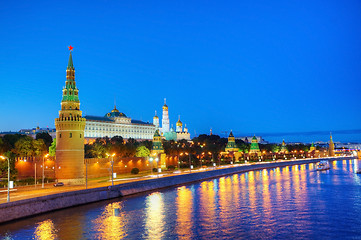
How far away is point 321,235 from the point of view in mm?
25516

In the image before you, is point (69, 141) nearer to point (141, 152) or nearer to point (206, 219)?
point (206, 219)

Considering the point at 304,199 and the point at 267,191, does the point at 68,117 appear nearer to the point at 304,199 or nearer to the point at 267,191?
the point at 267,191

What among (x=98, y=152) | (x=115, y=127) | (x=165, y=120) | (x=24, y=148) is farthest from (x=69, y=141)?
(x=165, y=120)

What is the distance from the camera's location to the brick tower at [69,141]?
48.8m

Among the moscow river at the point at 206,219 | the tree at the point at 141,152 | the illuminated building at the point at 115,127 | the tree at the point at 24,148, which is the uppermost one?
the illuminated building at the point at 115,127

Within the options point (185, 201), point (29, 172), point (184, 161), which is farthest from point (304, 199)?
point (184, 161)

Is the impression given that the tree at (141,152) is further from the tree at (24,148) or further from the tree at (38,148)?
the tree at (24,148)

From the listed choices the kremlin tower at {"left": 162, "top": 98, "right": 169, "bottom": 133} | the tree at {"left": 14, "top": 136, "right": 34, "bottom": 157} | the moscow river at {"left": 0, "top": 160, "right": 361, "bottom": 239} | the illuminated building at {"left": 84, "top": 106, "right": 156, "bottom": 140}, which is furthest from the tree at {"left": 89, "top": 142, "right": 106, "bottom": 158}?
the kremlin tower at {"left": 162, "top": 98, "right": 169, "bottom": 133}

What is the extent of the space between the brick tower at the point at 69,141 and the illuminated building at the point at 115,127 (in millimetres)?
99573

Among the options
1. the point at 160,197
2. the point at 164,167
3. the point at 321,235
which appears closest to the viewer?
the point at 321,235

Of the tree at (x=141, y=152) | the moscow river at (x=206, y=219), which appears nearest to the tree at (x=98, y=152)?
the tree at (x=141, y=152)

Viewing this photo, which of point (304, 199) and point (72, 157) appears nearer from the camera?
point (304, 199)

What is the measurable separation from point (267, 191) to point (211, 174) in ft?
71.6

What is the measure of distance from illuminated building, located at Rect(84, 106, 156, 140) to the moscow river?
370 feet
